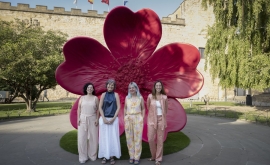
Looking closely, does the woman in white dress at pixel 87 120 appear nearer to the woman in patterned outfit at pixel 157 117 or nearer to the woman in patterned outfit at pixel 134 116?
the woman in patterned outfit at pixel 134 116

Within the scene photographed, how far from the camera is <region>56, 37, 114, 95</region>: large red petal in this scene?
14.8 ft

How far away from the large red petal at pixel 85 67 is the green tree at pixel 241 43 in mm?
7608

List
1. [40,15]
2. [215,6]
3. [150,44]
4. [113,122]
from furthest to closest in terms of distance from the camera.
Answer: [40,15] → [215,6] → [150,44] → [113,122]

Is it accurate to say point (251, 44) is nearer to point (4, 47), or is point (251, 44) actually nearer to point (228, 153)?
point (228, 153)

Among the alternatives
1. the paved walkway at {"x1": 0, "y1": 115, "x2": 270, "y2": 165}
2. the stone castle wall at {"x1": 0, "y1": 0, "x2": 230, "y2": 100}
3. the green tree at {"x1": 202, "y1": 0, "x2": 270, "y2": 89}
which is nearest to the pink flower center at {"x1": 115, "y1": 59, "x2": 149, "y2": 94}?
the paved walkway at {"x1": 0, "y1": 115, "x2": 270, "y2": 165}

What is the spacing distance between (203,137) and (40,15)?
24226 mm

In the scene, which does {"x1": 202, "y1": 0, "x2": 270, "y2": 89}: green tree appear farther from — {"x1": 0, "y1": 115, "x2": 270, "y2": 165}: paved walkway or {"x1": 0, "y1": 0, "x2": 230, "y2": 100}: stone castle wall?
{"x1": 0, "y1": 0, "x2": 230, "y2": 100}: stone castle wall

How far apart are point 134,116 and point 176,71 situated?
1614mm

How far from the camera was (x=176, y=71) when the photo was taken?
4809mm

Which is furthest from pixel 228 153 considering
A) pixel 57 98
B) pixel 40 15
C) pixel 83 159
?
pixel 40 15

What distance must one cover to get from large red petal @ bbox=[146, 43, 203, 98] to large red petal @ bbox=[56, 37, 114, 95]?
3.40 ft

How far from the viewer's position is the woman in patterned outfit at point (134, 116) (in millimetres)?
3877

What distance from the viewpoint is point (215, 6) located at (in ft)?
38.2

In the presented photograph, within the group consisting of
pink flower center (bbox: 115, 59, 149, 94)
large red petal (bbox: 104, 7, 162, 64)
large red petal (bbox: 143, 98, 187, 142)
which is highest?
large red petal (bbox: 104, 7, 162, 64)
